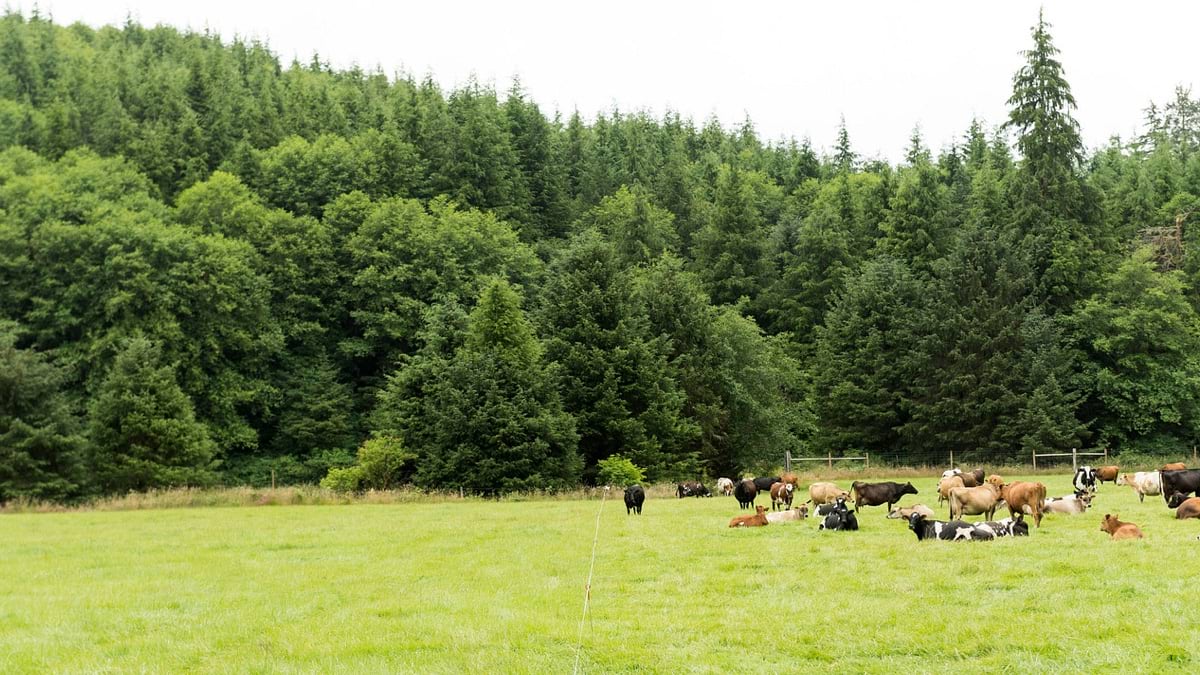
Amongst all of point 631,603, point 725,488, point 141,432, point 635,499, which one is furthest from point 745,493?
point 141,432

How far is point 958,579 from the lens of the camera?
13.1m

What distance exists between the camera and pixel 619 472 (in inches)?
1875

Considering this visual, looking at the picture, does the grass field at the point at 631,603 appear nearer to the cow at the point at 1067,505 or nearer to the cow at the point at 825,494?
the cow at the point at 1067,505

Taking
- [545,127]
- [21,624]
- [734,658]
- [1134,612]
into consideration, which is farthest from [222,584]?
[545,127]

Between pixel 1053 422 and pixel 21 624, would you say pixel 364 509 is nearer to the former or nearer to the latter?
pixel 21 624

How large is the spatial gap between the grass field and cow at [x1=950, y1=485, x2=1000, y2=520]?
47.1 inches

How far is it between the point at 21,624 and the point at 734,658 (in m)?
9.47

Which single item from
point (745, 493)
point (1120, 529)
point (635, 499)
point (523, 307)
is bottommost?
point (635, 499)

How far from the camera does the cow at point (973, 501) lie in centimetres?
2045

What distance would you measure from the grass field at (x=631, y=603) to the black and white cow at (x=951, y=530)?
2.09ft

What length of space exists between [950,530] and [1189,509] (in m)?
5.47

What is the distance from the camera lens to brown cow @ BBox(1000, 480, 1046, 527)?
19.3 meters

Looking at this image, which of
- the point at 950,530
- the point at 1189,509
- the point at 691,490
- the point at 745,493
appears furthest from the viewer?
the point at 691,490

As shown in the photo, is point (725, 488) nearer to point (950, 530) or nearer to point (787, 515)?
point (787, 515)
